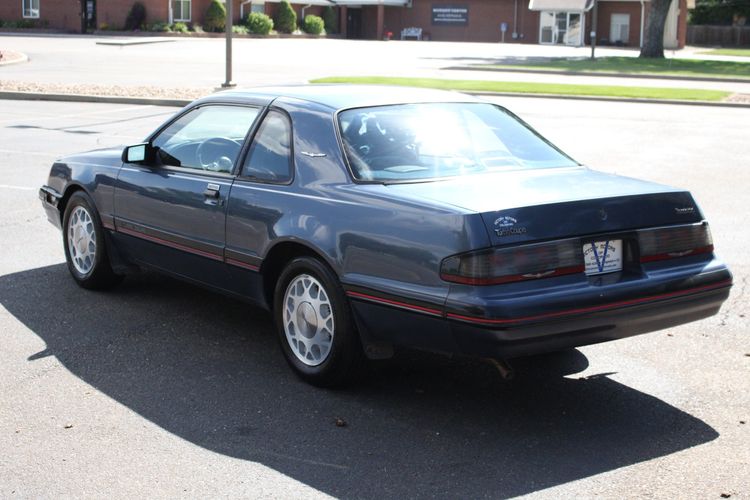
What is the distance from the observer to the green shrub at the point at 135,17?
65.4 metres

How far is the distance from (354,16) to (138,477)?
84074 millimetres

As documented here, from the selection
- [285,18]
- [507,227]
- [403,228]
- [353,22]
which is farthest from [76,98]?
[353,22]

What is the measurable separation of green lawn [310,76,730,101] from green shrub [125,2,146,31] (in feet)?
126

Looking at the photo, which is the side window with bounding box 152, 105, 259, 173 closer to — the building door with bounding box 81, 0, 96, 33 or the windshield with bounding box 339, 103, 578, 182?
the windshield with bounding box 339, 103, 578, 182

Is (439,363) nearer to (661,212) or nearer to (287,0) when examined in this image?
(661,212)

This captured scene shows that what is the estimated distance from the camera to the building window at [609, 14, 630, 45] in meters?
73.9

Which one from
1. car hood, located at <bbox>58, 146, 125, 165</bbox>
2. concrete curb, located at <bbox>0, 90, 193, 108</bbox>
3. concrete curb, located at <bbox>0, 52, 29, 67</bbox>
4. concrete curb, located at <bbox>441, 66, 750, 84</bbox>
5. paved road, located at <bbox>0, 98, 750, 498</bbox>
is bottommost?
paved road, located at <bbox>0, 98, 750, 498</bbox>

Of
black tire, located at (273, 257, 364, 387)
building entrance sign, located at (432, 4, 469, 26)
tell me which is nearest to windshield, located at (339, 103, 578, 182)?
black tire, located at (273, 257, 364, 387)

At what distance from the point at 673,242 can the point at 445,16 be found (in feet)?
264

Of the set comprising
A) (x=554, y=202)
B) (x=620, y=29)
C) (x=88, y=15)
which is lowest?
(x=554, y=202)

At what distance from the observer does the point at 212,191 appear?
6.18 m

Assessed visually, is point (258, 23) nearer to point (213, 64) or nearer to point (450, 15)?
point (450, 15)

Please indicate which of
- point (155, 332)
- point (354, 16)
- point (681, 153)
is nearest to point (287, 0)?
point (354, 16)

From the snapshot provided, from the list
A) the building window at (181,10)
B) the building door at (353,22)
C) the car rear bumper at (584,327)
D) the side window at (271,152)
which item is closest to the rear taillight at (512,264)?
the car rear bumper at (584,327)
